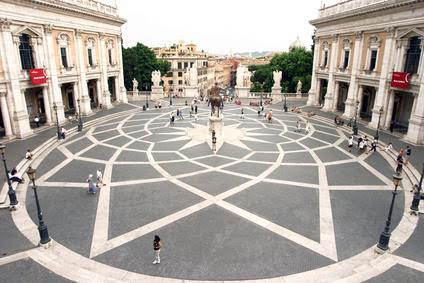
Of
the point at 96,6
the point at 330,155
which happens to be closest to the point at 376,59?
the point at 330,155

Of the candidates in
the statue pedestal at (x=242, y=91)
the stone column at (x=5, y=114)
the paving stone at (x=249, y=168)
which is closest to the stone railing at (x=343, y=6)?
the statue pedestal at (x=242, y=91)

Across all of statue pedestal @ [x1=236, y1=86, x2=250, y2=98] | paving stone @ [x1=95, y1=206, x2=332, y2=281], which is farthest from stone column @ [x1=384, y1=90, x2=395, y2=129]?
statue pedestal @ [x1=236, y1=86, x2=250, y2=98]

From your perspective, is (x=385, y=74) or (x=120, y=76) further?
(x=120, y=76)

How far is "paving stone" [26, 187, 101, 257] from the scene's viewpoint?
12953 mm

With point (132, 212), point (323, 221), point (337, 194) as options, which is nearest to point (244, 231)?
point (323, 221)

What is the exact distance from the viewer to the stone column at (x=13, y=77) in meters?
25.5

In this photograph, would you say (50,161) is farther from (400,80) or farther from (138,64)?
(138,64)

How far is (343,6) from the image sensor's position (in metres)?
37.5

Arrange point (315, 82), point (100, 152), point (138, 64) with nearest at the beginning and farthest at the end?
point (100, 152) < point (315, 82) < point (138, 64)

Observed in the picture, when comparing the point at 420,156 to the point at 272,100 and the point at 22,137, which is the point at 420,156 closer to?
the point at 272,100

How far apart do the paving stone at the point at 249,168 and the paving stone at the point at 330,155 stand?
17.0 ft

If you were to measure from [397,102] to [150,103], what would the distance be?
35.6m

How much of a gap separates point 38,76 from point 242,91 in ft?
109

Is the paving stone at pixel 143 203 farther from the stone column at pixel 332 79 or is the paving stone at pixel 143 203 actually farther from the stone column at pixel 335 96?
the stone column at pixel 335 96
